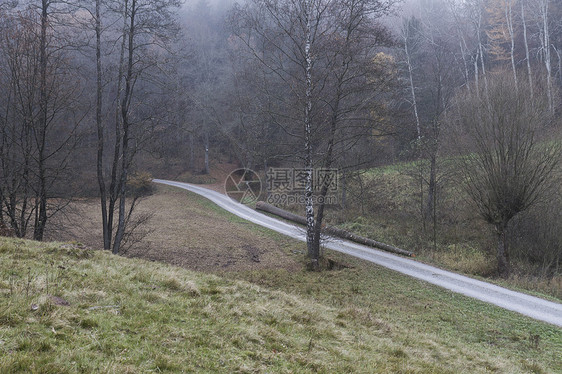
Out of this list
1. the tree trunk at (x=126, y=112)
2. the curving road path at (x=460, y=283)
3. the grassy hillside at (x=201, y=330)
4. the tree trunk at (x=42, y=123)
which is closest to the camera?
the grassy hillside at (x=201, y=330)

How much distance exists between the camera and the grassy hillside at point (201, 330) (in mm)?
2855

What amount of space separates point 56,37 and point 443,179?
16697mm

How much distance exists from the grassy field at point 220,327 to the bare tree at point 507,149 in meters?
5.04

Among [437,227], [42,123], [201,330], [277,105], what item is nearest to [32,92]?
[42,123]

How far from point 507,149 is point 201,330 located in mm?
12345

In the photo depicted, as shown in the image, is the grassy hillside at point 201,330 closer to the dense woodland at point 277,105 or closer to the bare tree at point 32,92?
the bare tree at point 32,92

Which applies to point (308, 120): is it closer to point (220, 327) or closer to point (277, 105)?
point (277, 105)

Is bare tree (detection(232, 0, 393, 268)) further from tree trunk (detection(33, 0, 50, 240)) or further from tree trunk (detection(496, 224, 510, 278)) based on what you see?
tree trunk (detection(496, 224, 510, 278))

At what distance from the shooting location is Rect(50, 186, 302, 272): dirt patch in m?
11.8

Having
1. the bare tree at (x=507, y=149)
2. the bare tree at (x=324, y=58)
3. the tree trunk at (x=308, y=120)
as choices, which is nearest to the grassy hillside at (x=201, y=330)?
the tree trunk at (x=308, y=120)

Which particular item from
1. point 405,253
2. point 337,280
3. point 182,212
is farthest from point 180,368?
point 182,212

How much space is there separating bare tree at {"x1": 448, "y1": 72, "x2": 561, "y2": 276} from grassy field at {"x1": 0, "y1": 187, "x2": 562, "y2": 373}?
5.04m

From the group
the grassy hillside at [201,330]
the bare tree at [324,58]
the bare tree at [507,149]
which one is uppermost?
the bare tree at [324,58]

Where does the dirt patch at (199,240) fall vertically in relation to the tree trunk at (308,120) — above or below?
below
